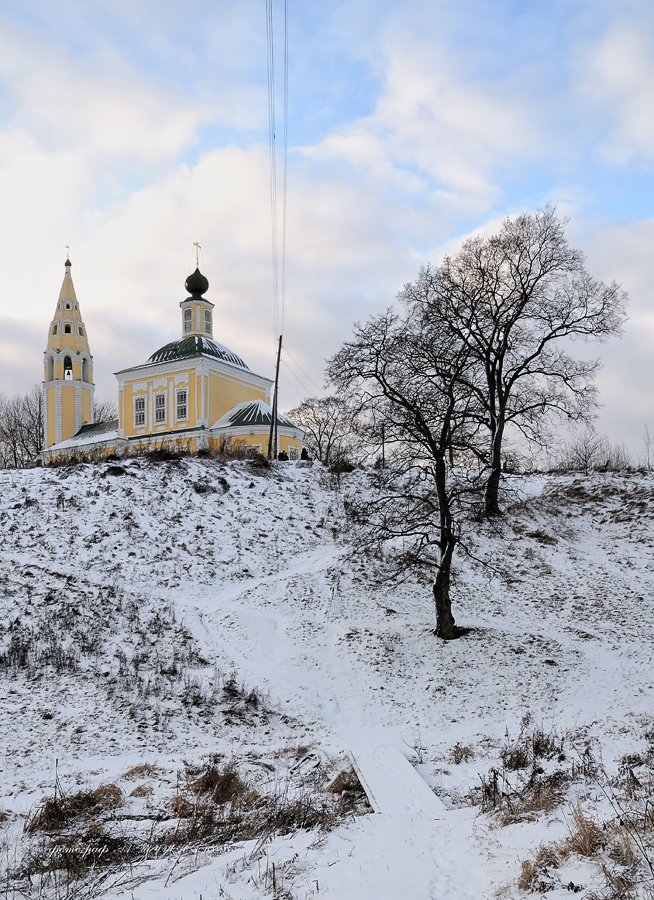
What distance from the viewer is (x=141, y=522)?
19594 mm

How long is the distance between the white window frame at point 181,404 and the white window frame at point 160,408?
115 centimetres

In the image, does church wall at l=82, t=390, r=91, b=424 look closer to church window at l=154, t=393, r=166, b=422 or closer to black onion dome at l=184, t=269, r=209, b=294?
church window at l=154, t=393, r=166, b=422

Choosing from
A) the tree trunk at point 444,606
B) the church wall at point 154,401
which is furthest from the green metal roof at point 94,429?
the tree trunk at point 444,606

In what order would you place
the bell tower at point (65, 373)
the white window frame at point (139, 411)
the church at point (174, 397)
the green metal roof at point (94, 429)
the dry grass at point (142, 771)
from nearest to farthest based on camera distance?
the dry grass at point (142, 771) → the church at point (174, 397) → the white window frame at point (139, 411) → the green metal roof at point (94, 429) → the bell tower at point (65, 373)

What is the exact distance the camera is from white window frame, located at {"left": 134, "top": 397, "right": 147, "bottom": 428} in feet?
148

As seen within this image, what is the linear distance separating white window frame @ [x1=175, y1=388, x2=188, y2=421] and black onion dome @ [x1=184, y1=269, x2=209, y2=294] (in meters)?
8.52

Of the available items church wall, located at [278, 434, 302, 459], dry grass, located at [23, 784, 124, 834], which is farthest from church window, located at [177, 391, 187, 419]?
dry grass, located at [23, 784, 124, 834]

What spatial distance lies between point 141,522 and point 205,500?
2.62 metres

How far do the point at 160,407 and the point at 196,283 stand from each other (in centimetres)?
982

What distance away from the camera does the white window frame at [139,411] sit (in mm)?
45125

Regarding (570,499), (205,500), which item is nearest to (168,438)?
(205,500)

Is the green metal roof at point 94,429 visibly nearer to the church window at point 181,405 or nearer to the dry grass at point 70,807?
the church window at point 181,405

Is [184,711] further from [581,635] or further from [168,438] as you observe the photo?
[168,438]

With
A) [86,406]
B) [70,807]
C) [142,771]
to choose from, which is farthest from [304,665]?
[86,406]
